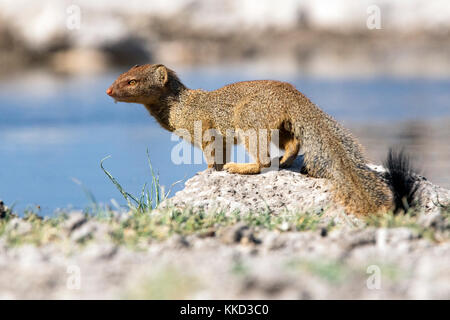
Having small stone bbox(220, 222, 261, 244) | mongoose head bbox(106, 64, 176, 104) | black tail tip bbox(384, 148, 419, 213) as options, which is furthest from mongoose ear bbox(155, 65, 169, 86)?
small stone bbox(220, 222, 261, 244)

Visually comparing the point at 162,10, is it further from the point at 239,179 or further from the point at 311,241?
the point at 311,241

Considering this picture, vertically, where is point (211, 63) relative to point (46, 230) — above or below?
above

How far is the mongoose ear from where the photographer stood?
658 centimetres

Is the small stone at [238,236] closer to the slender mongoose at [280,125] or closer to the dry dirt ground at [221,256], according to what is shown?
the dry dirt ground at [221,256]

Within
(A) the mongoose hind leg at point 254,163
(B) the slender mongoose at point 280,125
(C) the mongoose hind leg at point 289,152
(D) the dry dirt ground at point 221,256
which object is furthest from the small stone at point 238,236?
(C) the mongoose hind leg at point 289,152

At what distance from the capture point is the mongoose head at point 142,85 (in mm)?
6410

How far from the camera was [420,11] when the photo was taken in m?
30.8

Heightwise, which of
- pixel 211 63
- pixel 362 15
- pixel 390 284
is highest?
pixel 362 15

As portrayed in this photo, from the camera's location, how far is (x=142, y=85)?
21.4 feet

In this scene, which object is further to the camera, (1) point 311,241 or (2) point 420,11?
(2) point 420,11

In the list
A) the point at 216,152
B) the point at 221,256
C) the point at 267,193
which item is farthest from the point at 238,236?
the point at 216,152

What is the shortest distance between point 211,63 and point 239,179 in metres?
20.9

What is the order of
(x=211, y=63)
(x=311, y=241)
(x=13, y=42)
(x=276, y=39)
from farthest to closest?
1. (x=276, y=39)
2. (x=13, y=42)
3. (x=211, y=63)
4. (x=311, y=241)

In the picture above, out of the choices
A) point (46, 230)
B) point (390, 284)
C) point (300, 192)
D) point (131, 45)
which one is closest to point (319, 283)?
point (390, 284)
